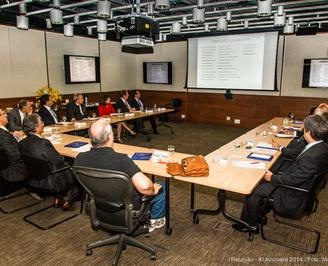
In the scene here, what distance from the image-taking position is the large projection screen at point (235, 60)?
7680 millimetres

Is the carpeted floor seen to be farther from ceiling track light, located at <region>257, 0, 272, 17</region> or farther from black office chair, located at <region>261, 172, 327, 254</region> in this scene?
ceiling track light, located at <region>257, 0, 272, 17</region>

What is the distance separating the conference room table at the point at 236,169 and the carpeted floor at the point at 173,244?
19 cm

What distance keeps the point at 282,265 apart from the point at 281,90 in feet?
22.1

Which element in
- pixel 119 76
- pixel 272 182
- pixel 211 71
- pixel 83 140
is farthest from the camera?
pixel 119 76

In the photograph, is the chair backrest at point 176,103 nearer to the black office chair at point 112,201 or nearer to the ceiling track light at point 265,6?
the ceiling track light at point 265,6

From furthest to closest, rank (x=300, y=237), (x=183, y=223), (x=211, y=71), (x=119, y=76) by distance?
(x=119, y=76) → (x=211, y=71) → (x=183, y=223) → (x=300, y=237)

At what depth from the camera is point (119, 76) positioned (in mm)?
10078

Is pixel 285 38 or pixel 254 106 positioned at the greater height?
pixel 285 38

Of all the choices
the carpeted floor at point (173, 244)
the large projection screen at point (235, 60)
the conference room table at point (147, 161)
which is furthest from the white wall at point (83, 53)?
the carpeted floor at point (173, 244)

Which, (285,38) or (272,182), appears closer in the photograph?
(272,182)

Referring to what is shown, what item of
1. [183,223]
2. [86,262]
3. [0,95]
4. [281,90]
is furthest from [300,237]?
[0,95]

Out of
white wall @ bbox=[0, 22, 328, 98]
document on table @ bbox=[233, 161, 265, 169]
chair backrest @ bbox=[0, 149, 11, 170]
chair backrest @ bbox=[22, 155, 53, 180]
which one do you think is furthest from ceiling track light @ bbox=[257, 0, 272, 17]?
chair backrest @ bbox=[0, 149, 11, 170]

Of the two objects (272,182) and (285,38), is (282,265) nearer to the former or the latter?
(272,182)

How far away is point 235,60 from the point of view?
8.14 meters
